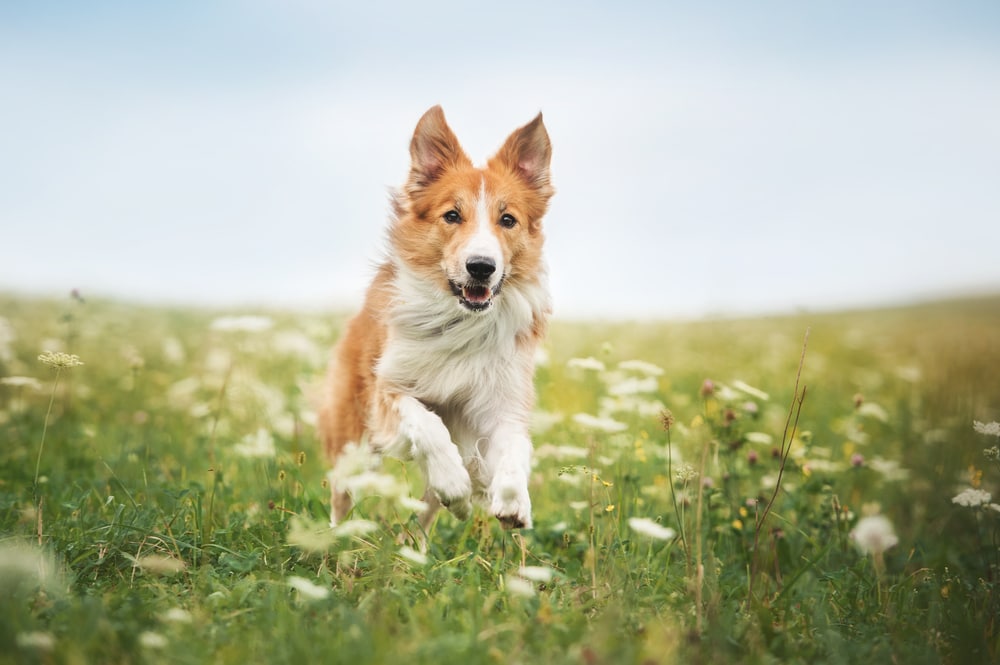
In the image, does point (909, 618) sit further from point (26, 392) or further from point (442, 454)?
point (26, 392)

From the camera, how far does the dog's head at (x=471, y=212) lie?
13.3 feet

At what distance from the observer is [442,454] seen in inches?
141

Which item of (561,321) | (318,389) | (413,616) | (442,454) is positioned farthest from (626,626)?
(561,321)

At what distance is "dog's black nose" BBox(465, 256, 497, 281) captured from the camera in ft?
12.9

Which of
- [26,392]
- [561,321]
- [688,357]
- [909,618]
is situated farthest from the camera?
[561,321]

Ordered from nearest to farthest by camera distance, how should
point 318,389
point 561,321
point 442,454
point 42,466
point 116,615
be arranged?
point 116,615, point 442,454, point 42,466, point 318,389, point 561,321

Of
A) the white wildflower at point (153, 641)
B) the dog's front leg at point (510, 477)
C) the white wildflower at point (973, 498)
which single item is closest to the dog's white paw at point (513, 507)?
the dog's front leg at point (510, 477)

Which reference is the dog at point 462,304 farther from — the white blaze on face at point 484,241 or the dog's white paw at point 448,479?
the dog's white paw at point 448,479

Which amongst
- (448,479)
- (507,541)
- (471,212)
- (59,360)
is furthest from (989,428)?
(59,360)

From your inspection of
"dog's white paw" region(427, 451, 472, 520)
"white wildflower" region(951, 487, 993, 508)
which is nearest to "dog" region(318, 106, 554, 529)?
"dog's white paw" region(427, 451, 472, 520)

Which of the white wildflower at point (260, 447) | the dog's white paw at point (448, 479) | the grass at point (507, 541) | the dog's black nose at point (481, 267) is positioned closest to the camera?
the grass at point (507, 541)

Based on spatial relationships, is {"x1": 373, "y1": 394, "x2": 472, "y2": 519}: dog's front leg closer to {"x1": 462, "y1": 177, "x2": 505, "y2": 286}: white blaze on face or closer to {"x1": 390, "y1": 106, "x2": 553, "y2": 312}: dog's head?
{"x1": 390, "y1": 106, "x2": 553, "y2": 312}: dog's head

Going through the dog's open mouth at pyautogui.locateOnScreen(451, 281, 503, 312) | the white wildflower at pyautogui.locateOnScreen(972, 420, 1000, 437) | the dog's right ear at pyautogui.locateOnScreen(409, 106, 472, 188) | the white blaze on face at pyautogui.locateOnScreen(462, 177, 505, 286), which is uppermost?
the dog's right ear at pyautogui.locateOnScreen(409, 106, 472, 188)

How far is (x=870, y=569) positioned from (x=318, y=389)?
3.69 m
